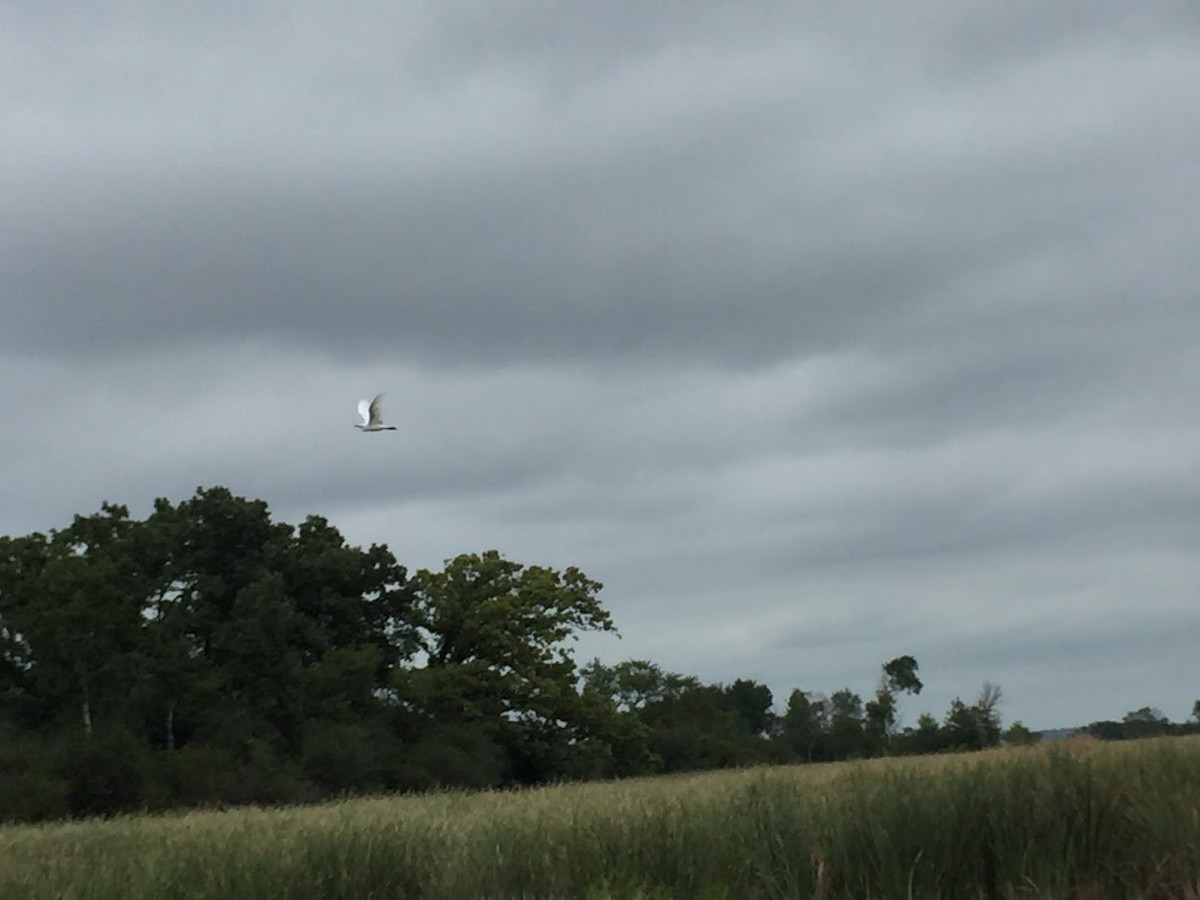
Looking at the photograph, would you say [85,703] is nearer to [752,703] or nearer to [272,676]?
[272,676]

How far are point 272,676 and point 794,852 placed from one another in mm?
46527

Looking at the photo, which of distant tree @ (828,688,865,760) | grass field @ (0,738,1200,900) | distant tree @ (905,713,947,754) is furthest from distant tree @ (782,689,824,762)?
grass field @ (0,738,1200,900)

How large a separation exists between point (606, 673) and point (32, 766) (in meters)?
68.5

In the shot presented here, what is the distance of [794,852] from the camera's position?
1145cm

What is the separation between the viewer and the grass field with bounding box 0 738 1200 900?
10984 mm

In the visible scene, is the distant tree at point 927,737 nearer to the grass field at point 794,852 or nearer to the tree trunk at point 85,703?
the tree trunk at point 85,703

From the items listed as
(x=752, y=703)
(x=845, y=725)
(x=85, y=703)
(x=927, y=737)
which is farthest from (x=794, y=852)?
(x=752, y=703)

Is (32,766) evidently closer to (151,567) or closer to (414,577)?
(151,567)

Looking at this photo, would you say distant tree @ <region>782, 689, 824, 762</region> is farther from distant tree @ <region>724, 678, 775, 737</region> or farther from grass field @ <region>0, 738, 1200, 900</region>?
grass field @ <region>0, 738, 1200, 900</region>

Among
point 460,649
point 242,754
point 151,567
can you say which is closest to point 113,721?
point 242,754

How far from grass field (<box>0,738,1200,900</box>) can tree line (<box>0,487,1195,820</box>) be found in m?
29.8

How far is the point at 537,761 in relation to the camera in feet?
207

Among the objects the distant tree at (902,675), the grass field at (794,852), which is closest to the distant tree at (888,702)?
the distant tree at (902,675)

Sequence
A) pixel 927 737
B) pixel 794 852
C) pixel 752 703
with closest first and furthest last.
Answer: pixel 794 852 → pixel 927 737 → pixel 752 703
